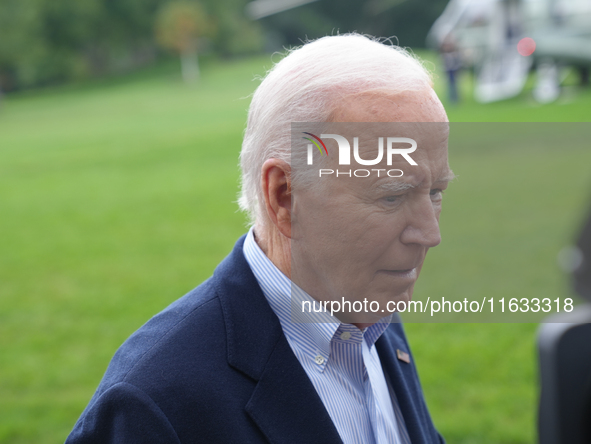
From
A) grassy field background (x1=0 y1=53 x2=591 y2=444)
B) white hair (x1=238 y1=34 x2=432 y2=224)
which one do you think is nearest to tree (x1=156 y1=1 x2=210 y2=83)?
grassy field background (x1=0 y1=53 x2=591 y2=444)

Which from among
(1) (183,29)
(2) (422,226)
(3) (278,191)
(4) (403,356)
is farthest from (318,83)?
(1) (183,29)

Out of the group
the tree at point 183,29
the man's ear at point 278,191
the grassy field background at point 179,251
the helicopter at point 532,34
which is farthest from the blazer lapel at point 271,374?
the tree at point 183,29

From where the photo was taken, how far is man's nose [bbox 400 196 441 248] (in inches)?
48.2

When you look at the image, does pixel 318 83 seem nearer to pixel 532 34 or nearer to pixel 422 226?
pixel 422 226

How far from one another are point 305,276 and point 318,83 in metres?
0.44

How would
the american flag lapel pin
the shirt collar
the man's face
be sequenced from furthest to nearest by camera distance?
the american flag lapel pin → the shirt collar → the man's face

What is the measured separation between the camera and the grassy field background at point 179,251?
1.34 m

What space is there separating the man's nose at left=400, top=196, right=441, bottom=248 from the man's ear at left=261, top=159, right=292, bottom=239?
0.27 m

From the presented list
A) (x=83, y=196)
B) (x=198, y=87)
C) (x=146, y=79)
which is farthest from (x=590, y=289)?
(x=146, y=79)

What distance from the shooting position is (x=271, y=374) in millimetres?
1354

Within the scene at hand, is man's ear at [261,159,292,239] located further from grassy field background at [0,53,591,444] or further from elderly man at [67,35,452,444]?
grassy field background at [0,53,591,444]

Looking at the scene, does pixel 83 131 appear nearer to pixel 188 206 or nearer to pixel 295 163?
pixel 188 206

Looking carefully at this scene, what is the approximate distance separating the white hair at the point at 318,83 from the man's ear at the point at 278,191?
2 centimetres

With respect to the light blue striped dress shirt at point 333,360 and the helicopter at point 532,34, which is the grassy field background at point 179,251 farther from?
the helicopter at point 532,34
